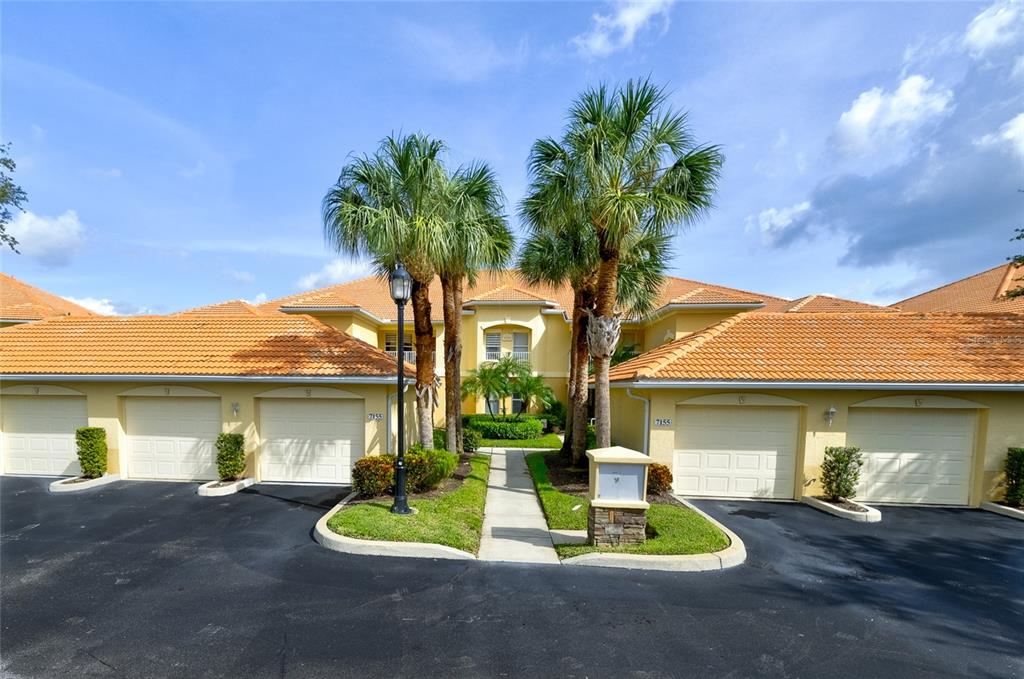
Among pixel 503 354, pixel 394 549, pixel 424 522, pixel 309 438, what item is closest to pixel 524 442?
pixel 503 354

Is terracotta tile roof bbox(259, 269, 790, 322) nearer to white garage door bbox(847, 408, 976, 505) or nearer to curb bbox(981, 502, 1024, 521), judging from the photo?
white garage door bbox(847, 408, 976, 505)

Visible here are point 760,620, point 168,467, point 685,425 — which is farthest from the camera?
point 168,467

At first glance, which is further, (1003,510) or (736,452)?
(736,452)

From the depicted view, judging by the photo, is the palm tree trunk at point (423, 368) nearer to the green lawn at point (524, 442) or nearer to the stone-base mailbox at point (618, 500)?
the stone-base mailbox at point (618, 500)

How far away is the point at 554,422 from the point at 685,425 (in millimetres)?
10481

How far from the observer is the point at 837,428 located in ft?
31.8

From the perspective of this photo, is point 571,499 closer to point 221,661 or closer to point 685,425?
point 685,425

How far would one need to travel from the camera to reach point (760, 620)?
4883mm

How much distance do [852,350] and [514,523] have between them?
10.1m

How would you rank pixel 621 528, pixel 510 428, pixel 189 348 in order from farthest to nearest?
pixel 510 428, pixel 189 348, pixel 621 528

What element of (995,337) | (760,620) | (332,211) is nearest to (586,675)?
(760,620)

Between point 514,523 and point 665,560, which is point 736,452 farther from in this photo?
point 514,523

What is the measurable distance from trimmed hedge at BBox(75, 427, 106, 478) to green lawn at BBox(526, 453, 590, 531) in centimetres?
1149

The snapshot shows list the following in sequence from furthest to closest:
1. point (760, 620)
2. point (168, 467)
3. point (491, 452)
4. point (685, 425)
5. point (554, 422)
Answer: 1. point (554, 422)
2. point (491, 452)
3. point (168, 467)
4. point (685, 425)
5. point (760, 620)
